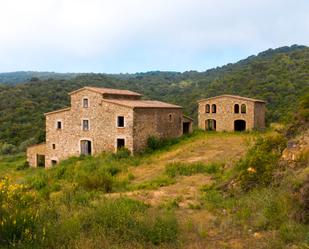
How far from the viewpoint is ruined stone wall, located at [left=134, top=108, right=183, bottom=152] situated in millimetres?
25516

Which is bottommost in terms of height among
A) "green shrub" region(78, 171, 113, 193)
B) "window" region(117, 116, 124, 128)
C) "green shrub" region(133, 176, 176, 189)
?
"green shrub" region(133, 176, 176, 189)

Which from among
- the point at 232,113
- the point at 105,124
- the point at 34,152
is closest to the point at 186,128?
the point at 232,113

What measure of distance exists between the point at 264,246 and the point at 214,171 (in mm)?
9423

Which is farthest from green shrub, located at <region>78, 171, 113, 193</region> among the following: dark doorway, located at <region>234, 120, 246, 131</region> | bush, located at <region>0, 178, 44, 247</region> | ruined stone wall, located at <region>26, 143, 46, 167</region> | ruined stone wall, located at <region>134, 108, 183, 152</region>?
dark doorway, located at <region>234, 120, 246, 131</region>

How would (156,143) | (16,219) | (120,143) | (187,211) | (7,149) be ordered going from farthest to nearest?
(7,149), (156,143), (120,143), (187,211), (16,219)

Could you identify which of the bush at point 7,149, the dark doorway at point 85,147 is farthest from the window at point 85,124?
the bush at point 7,149

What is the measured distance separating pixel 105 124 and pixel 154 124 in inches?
127

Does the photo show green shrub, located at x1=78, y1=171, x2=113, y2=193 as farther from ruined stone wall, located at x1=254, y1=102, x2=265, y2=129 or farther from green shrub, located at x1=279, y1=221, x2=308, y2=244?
ruined stone wall, located at x1=254, y1=102, x2=265, y2=129

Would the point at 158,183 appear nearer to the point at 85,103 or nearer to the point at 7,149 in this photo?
the point at 85,103

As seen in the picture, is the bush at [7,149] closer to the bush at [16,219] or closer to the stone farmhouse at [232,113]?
the stone farmhouse at [232,113]

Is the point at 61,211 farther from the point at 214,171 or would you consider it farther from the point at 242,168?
the point at 214,171

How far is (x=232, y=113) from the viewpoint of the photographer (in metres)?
31.8

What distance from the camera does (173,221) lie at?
27.2 feet

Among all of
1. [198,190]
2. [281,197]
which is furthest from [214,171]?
[281,197]
